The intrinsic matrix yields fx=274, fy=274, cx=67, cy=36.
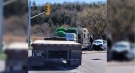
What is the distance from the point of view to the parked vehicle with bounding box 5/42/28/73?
80.5 inches

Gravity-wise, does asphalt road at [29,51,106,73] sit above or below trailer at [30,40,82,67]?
→ below

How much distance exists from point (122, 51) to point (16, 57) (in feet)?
2.63

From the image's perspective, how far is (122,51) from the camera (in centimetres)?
206

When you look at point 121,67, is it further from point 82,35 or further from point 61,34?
point 82,35


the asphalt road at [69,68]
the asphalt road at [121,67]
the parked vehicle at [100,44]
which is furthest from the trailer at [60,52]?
the asphalt road at [121,67]

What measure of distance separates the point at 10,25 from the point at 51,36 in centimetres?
862

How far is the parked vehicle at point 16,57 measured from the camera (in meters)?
2.04

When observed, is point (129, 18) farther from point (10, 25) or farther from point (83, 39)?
point (83, 39)

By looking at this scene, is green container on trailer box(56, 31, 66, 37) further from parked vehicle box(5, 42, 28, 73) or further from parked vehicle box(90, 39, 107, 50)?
parked vehicle box(5, 42, 28, 73)

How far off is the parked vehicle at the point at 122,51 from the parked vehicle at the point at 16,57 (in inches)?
26.9

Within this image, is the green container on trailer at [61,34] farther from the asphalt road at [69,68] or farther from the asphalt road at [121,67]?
the asphalt road at [121,67]

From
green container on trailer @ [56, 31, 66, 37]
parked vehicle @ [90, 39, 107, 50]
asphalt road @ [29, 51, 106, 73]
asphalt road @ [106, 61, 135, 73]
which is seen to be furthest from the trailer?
asphalt road @ [106, 61, 135, 73]

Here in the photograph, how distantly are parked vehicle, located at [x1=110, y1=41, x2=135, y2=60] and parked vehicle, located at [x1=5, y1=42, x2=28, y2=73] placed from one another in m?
0.68

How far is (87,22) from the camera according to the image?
373 inches
